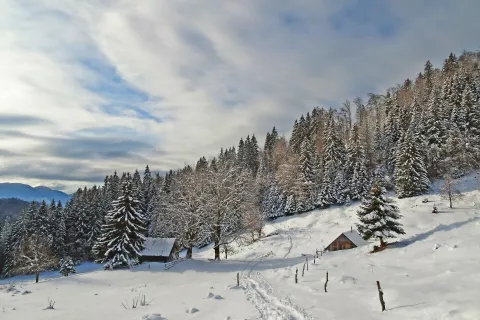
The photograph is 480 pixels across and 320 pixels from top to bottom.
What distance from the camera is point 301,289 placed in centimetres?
2097

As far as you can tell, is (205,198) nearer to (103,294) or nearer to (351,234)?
(103,294)

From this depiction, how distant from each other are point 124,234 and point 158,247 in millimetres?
18289

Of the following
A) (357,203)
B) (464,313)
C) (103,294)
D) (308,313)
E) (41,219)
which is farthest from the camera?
(41,219)

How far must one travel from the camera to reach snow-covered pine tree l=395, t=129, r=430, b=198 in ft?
197

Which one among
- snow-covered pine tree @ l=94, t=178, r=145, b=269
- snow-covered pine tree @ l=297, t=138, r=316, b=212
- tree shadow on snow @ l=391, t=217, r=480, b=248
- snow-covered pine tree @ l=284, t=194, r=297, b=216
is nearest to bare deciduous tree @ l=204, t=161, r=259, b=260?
snow-covered pine tree @ l=94, t=178, r=145, b=269

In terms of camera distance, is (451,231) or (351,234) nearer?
(451,231)

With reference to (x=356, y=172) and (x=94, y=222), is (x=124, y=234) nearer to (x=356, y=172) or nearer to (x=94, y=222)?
(x=94, y=222)

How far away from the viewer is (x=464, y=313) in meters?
12.8

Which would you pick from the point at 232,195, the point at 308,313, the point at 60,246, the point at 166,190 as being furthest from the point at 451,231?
the point at 60,246

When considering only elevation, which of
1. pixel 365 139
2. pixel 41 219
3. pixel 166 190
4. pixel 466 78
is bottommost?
pixel 41 219

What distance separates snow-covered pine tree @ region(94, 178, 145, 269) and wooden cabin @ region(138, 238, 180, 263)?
15.3m

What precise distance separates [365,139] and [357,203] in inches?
1054

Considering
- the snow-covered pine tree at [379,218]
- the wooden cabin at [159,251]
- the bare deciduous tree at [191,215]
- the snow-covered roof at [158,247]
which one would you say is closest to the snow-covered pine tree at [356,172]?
the snow-covered pine tree at [379,218]

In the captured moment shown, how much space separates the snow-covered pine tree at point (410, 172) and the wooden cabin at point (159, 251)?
43.5 metres
